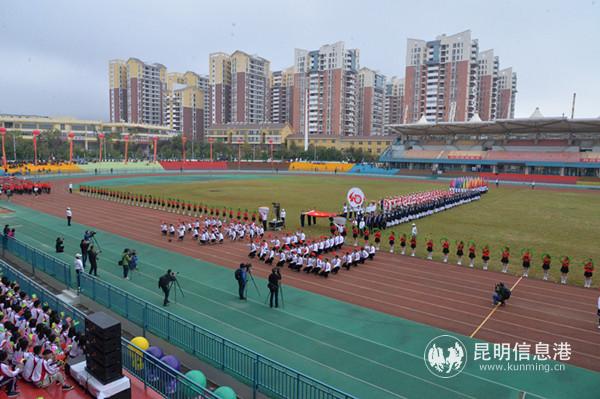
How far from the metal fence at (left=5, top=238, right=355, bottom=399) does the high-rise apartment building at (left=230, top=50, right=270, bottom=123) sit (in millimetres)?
124368

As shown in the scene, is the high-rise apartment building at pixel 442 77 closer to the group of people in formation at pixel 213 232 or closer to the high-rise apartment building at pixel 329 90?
the high-rise apartment building at pixel 329 90

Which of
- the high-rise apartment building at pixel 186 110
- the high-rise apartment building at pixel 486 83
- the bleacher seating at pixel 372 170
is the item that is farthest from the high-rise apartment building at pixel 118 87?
the high-rise apartment building at pixel 486 83

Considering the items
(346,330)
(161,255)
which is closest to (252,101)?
(161,255)

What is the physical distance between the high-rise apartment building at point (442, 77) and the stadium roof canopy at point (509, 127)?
21.1 m

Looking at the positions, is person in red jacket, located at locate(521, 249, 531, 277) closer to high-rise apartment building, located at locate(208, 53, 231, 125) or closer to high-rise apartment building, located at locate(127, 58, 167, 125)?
high-rise apartment building, located at locate(208, 53, 231, 125)

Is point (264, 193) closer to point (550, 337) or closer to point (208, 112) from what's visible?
point (550, 337)

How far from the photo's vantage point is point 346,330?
11320mm

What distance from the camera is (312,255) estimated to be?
16.7 meters

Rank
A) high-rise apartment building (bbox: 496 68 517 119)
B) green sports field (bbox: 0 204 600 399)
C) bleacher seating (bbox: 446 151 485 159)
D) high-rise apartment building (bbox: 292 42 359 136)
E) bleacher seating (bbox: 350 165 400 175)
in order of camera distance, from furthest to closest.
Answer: high-rise apartment building (bbox: 496 68 517 119) < high-rise apartment building (bbox: 292 42 359 136) < bleacher seating (bbox: 350 165 400 175) < bleacher seating (bbox: 446 151 485 159) < green sports field (bbox: 0 204 600 399)

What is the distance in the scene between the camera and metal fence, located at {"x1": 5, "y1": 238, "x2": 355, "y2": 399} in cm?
764

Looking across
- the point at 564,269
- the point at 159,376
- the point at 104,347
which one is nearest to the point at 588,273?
the point at 564,269

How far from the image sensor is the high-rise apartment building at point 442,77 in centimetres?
10194

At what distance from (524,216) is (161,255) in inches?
1064

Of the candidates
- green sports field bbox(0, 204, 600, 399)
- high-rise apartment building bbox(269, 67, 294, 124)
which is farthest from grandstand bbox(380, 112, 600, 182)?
green sports field bbox(0, 204, 600, 399)
